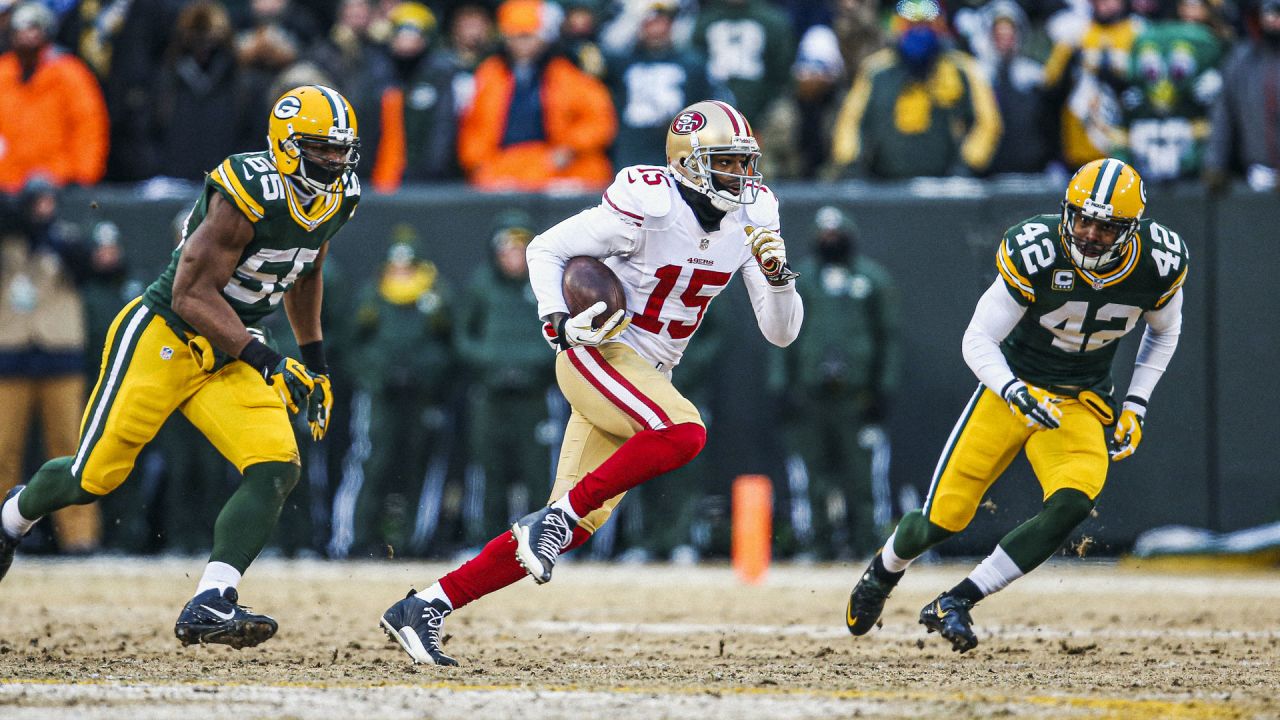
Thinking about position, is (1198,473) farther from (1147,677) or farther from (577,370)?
(577,370)

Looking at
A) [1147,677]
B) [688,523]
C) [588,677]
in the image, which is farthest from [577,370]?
[688,523]

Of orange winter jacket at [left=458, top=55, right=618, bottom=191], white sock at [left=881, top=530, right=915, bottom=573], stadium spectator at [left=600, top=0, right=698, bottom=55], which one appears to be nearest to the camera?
white sock at [left=881, top=530, right=915, bottom=573]

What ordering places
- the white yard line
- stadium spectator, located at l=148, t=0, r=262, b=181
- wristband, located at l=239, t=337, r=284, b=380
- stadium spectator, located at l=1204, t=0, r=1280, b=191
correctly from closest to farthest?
wristband, located at l=239, t=337, r=284, b=380 → the white yard line → stadium spectator, located at l=1204, t=0, r=1280, b=191 → stadium spectator, located at l=148, t=0, r=262, b=181

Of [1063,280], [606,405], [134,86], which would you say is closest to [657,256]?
[606,405]

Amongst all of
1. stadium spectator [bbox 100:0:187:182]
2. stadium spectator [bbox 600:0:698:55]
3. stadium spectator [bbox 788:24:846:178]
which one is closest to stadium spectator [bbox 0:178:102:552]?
stadium spectator [bbox 100:0:187:182]

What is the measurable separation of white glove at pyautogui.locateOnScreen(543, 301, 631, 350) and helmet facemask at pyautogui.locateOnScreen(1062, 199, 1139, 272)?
1.80 m

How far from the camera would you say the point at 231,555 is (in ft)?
21.7

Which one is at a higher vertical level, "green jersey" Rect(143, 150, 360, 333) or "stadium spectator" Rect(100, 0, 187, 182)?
"stadium spectator" Rect(100, 0, 187, 182)

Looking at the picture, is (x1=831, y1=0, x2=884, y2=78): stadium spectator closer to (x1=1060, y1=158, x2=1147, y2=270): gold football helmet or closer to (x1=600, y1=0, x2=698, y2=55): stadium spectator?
(x1=600, y1=0, x2=698, y2=55): stadium spectator

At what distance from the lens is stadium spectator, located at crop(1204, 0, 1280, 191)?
10852 mm

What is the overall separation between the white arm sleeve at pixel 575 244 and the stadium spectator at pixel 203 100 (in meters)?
5.95

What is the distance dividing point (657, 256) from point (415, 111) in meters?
5.87

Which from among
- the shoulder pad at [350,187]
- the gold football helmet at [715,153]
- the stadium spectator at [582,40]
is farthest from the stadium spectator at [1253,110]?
the shoulder pad at [350,187]

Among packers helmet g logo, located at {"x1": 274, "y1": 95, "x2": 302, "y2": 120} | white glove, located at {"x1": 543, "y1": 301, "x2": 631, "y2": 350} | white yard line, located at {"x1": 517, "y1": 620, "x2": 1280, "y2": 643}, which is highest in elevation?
packers helmet g logo, located at {"x1": 274, "y1": 95, "x2": 302, "y2": 120}
